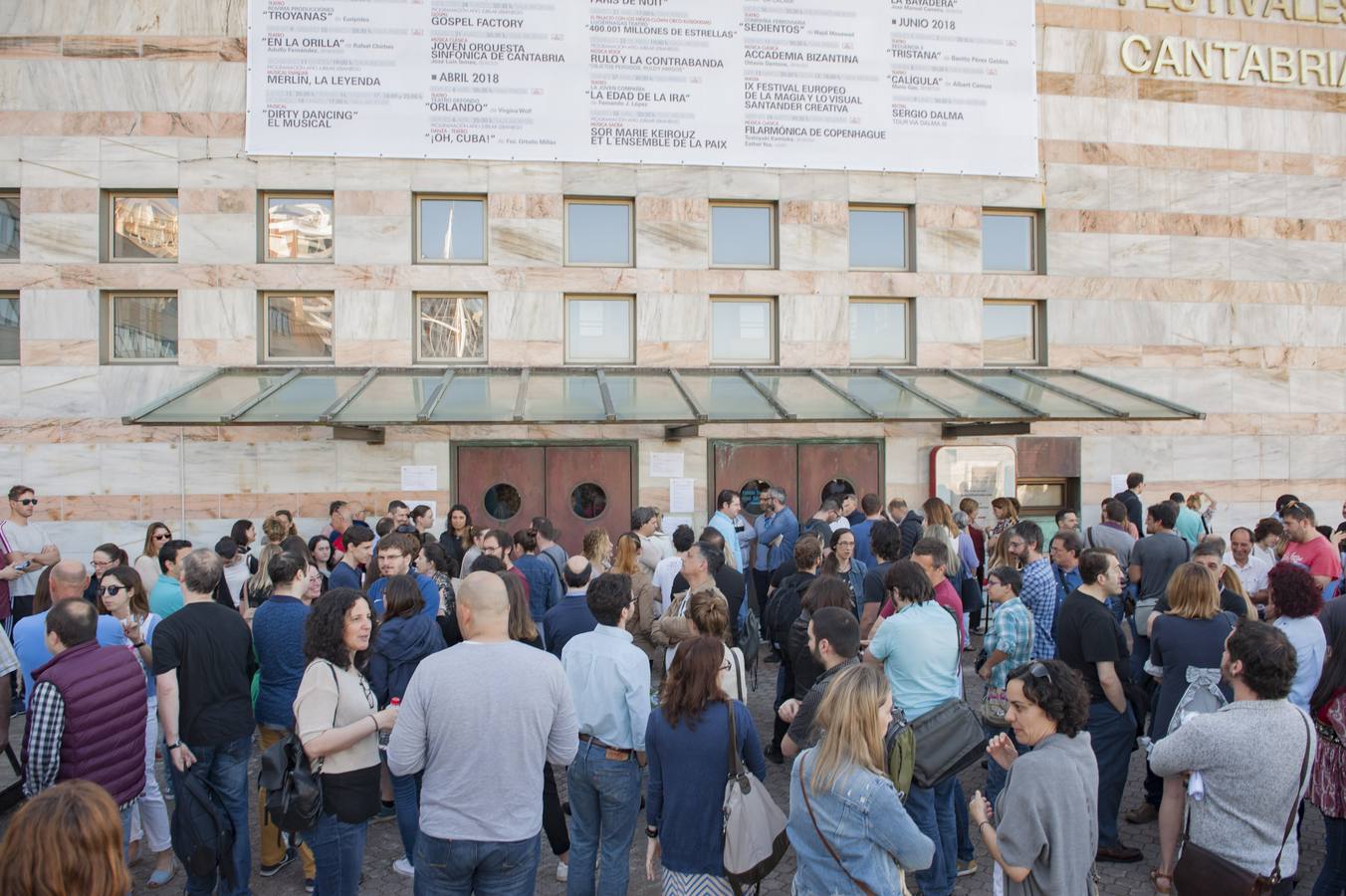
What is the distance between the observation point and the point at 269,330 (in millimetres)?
13828

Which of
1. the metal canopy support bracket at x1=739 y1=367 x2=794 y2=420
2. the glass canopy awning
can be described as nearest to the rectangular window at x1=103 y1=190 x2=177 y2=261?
the glass canopy awning

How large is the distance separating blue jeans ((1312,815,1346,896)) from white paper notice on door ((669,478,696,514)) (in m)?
9.69

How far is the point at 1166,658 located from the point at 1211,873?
6.72 ft

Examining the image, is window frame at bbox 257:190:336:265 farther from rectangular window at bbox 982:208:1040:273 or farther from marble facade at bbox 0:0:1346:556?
rectangular window at bbox 982:208:1040:273

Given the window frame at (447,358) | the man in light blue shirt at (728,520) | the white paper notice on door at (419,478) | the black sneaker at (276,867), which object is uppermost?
the window frame at (447,358)

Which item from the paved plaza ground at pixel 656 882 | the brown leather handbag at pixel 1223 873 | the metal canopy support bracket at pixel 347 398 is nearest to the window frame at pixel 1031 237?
the metal canopy support bracket at pixel 347 398

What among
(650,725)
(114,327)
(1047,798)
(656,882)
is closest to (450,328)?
(114,327)

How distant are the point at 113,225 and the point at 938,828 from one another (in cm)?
1421

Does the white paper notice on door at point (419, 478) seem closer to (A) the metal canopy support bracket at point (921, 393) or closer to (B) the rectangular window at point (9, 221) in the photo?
(B) the rectangular window at point (9, 221)

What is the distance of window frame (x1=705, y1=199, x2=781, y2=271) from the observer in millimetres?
14508

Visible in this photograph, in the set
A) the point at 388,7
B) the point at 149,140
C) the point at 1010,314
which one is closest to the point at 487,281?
the point at 388,7

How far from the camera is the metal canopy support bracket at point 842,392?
12.2m

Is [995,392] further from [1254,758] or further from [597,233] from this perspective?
[1254,758]

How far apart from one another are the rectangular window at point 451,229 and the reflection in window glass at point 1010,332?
8.39 m
